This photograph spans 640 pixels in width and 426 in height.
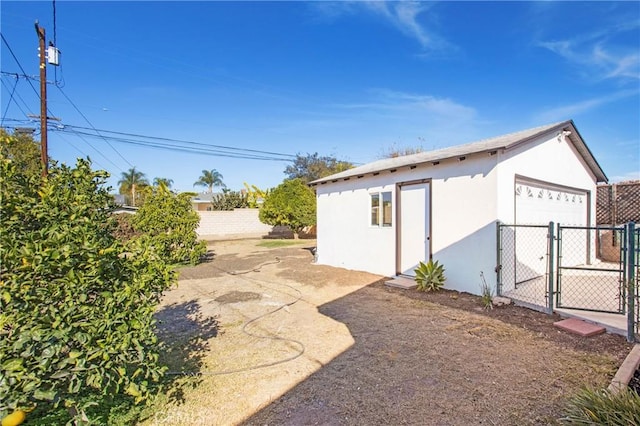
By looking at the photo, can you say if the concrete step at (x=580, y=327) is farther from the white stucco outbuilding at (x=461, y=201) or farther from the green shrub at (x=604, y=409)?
the green shrub at (x=604, y=409)

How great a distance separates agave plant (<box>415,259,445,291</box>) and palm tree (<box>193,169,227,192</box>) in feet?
145

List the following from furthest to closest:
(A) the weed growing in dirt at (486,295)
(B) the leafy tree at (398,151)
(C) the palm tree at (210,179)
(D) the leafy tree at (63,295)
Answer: (C) the palm tree at (210,179)
(B) the leafy tree at (398,151)
(A) the weed growing in dirt at (486,295)
(D) the leafy tree at (63,295)

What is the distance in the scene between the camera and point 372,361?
3.53 m

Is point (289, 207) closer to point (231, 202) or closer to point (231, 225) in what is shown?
point (231, 225)

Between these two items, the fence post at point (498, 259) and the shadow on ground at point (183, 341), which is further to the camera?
the fence post at point (498, 259)

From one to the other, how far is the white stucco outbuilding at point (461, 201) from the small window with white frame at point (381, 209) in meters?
0.03

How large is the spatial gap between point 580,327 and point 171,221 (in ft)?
36.8

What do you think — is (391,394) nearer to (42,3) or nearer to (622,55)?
(622,55)

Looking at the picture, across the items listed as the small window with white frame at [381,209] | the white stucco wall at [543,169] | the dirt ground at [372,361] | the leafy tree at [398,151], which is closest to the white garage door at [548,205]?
the white stucco wall at [543,169]

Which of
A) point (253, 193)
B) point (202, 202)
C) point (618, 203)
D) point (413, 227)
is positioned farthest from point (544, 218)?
point (202, 202)

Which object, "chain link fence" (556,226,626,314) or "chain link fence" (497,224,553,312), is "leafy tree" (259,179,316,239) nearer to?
"chain link fence" (556,226,626,314)

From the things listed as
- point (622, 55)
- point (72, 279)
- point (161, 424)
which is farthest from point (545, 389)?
point (622, 55)

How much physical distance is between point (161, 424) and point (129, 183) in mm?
48141

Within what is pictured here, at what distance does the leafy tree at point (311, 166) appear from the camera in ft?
114
